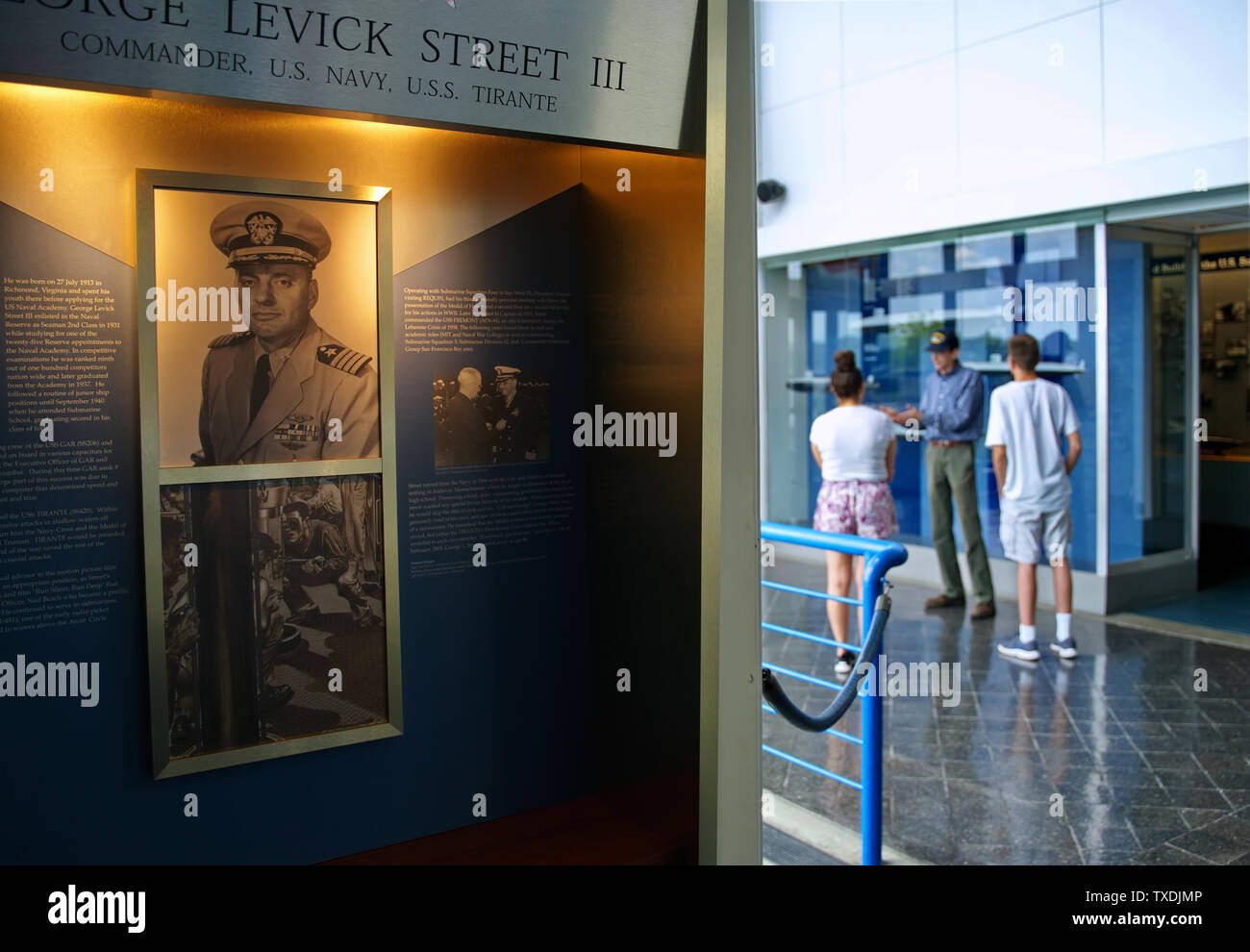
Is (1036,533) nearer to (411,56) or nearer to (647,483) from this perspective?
(647,483)

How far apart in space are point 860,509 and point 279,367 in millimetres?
4458

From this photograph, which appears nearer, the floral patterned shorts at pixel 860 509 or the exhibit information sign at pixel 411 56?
the exhibit information sign at pixel 411 56

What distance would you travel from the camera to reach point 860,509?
6.23m

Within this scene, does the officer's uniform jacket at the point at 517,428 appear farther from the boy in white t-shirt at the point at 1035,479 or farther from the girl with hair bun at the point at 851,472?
the boy in white t-shirt at the point at 1035,479

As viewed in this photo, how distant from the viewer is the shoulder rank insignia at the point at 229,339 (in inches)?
95.5

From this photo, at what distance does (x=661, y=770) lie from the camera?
2.72 m

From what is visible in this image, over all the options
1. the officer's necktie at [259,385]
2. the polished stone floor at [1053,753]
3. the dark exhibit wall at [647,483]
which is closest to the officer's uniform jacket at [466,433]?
the dark exhibit wall at [647,483]

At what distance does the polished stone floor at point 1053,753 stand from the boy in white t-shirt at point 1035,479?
39 cm

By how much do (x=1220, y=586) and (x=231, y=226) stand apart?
8.94 metres

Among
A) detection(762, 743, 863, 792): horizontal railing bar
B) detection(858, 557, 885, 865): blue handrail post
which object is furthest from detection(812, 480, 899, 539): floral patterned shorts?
detection(858, 557, 885, 865): blue handrail post

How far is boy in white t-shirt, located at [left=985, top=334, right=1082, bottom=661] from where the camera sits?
6539mm

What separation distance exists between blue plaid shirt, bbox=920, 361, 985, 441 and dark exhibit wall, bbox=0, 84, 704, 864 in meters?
5.36

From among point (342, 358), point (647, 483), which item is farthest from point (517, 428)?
point (342, 358)

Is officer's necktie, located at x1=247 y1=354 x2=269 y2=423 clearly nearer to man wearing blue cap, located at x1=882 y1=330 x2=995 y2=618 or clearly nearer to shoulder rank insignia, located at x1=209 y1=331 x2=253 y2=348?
shoulder rank insignia, located at x1=209 y1=331 x2=253 y2=348
